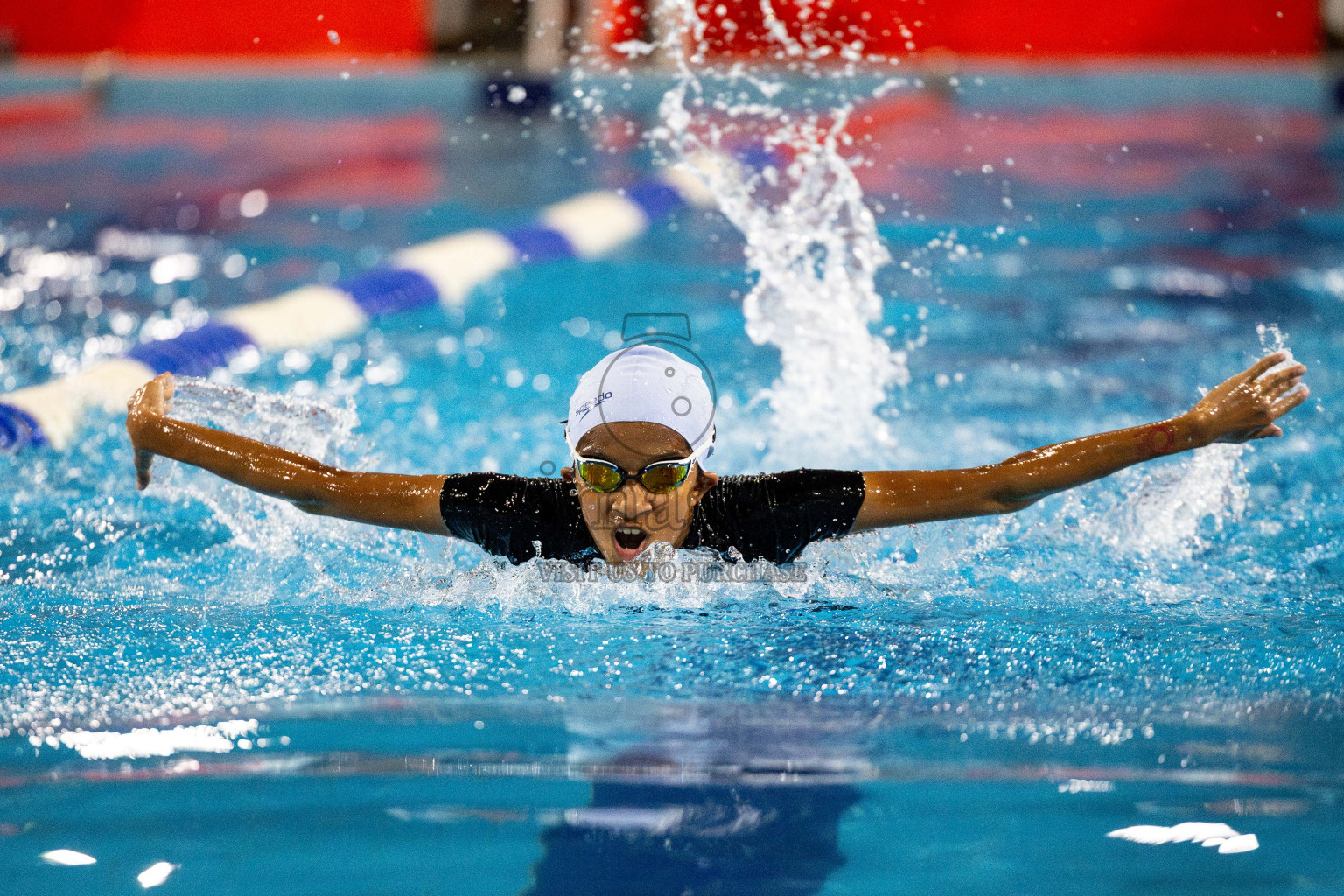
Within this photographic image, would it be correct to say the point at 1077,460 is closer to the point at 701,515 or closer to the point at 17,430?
the point at 701,515

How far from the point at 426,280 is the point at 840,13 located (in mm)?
5974

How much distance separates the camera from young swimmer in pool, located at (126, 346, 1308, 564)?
228 centimetres

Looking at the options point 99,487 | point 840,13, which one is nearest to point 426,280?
point 99,487

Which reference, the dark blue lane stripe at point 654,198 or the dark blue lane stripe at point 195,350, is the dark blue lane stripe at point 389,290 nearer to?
the dark blue lane stripe at point 195,350

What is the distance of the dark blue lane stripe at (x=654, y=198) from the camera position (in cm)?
660

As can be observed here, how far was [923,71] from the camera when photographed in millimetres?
9227

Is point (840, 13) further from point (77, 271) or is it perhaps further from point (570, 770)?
point (570, 770)

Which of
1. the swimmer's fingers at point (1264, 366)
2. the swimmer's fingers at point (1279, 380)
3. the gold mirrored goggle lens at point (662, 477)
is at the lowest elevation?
the gold mirrored goggle lens at point (662, 477)

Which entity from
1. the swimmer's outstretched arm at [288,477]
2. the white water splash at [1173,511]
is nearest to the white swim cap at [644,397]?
the swimmer's outstretched arm at [288,477]

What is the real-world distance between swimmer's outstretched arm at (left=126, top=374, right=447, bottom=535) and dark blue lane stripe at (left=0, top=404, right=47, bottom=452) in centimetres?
136

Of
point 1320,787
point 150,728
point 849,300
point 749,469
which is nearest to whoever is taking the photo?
point 1320,787

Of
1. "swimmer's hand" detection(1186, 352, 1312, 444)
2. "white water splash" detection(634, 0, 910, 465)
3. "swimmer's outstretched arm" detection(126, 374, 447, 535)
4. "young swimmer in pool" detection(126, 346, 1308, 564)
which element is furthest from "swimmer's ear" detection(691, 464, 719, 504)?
"white water splash" detection(634, 0, 910, 465)

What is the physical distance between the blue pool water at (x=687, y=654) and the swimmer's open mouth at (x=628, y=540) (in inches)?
5.0

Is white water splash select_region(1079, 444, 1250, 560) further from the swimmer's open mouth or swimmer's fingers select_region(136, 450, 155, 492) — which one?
swimmer's fingers select_region(136, 450, 155, 492)
